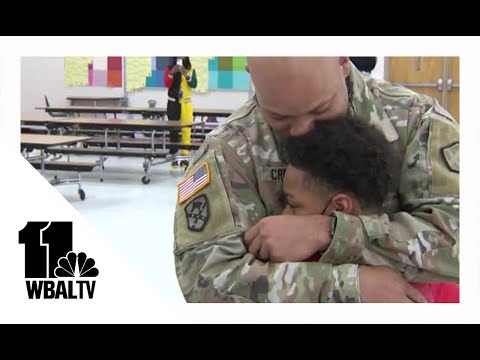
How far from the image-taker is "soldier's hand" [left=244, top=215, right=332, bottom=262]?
1.69 meters

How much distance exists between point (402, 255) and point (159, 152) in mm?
1578

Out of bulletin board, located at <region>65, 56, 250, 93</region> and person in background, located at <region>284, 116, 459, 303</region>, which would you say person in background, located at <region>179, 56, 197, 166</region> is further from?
person in background, located at <region>284, 116, 459, 303</region>

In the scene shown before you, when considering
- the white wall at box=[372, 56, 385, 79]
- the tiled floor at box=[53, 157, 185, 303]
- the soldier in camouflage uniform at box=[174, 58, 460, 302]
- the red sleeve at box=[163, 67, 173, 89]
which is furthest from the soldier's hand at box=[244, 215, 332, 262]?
the red sleeve at box=[163, 67, 173, 89]

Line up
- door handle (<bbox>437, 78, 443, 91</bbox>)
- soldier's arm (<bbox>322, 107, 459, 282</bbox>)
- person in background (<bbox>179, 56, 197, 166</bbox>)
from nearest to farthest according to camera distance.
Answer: soldier's arm (<bbox>322, 107, 459, 282</bbox>) < door handle (<bbox>437, 78, 443, 91</bbox>) < person in background (<bbox>179, 56, 197, 166</bbox>)

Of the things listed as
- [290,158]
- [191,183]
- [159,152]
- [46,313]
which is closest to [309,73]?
[290,158]

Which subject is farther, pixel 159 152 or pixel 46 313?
pixel 159 152

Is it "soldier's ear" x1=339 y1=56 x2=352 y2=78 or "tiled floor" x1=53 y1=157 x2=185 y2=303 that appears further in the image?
"tiled floor" x1=53 y1=157 x2=185 y2=303

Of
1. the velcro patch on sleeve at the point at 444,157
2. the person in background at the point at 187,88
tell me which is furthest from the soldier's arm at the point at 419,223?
the person in background at the point at 187,88

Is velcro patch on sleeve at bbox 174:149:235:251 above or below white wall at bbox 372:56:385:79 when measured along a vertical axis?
below

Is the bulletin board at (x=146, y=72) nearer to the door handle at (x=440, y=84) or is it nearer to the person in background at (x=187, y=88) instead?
the person in background at (x=187, y=88)

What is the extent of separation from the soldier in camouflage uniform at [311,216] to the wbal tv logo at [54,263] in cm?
28
